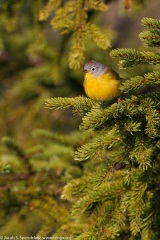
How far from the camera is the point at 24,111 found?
5191 mm

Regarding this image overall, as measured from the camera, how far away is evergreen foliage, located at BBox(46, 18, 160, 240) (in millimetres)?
1831

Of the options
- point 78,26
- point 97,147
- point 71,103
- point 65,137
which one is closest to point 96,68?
point 78,26

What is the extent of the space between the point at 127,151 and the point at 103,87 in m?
0.58

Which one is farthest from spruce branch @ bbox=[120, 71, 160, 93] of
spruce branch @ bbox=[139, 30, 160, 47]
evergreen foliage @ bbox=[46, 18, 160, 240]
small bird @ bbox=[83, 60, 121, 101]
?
small bird @ bbox=[83, 60, 121, 101]

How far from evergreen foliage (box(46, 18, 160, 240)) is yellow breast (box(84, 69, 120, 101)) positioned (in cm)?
31

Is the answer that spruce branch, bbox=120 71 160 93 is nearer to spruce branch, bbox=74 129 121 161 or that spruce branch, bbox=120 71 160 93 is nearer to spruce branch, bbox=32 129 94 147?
spruce branch, bbox=74 129 121 161

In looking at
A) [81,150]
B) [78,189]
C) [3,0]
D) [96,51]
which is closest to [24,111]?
[96,51]

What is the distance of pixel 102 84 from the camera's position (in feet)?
8.05

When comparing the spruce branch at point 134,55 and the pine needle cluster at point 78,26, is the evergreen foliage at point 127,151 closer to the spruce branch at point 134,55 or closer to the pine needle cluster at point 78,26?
the spruce branch at point 134,55

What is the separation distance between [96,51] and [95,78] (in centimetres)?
223

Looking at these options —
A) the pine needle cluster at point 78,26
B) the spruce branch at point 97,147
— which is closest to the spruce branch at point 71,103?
the spruce branch at point 97,147

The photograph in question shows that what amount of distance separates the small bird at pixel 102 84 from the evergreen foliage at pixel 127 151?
1.04 ft

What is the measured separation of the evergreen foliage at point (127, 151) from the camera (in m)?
1.83

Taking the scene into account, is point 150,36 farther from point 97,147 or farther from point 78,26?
point 78,26
